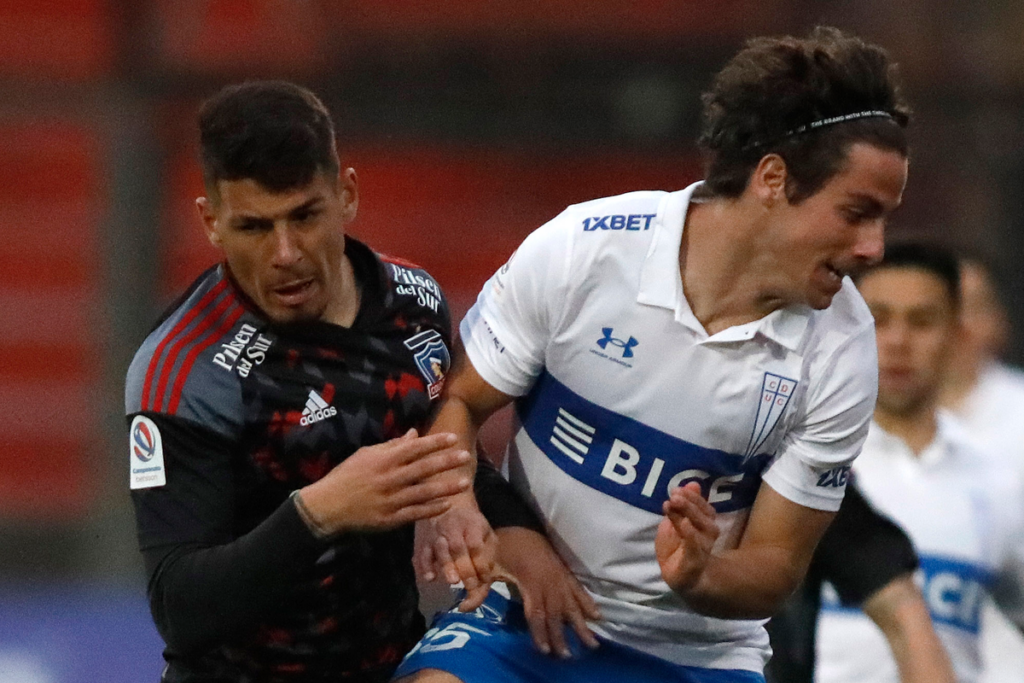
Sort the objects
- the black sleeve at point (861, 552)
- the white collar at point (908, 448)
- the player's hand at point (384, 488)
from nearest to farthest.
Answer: the player's hand at point (384, 488), the black sleeve at point (861, 552), the white collar at point (908, 448)

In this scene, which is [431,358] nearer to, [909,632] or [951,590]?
[909,632]

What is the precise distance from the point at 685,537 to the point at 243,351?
2.71ft

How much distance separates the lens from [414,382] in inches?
115

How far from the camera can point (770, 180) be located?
2777 millimetres

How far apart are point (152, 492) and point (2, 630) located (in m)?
4.03

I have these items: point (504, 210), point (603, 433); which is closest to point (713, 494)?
point (603, 433)

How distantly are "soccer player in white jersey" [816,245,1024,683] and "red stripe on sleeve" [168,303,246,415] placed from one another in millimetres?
1845

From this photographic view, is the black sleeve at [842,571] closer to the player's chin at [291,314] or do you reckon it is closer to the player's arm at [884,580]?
the player's arm at [884,580]

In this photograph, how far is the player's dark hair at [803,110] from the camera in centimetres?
273

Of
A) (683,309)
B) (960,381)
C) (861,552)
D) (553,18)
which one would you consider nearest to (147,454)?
(683,309)

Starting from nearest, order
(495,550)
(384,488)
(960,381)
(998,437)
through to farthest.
Result: (384,488), (495,550), (998,437), (960,381)

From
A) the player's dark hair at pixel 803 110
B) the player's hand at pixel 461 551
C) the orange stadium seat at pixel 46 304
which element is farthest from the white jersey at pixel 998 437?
the orange stadium seat at pixel 46 304

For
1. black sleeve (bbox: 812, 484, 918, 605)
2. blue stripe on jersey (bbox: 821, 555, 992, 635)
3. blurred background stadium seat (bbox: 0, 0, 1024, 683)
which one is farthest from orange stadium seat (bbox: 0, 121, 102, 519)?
black sleeve (bbox: 812, 484, 918, 605)

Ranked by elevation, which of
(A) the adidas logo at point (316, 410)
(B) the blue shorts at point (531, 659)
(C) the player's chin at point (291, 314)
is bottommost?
(B) the blue shorts at point (531, 659)
